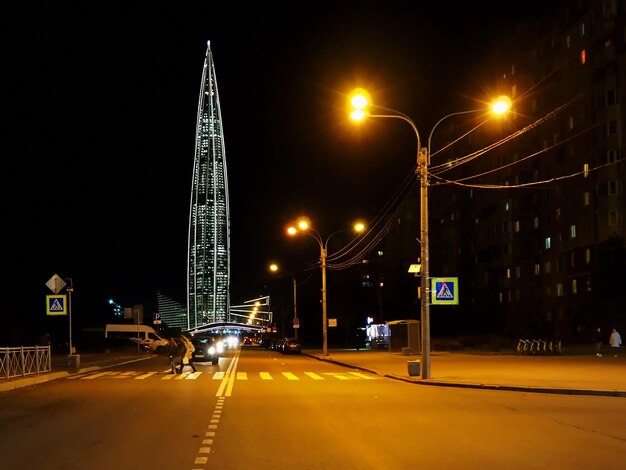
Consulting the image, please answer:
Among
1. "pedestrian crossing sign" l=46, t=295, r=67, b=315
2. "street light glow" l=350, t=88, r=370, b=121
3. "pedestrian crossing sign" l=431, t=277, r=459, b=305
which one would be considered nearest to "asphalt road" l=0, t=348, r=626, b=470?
"pedestrian crossing sign" l=431, t=277, r=459, b=305

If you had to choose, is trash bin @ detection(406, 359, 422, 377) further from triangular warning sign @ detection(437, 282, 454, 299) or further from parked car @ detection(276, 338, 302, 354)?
parked car @ detection(276, 338, 302, 354)

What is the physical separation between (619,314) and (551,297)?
1970 centimetres

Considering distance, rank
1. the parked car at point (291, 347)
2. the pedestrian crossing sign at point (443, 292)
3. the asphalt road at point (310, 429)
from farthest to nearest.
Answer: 1. the parked car at point (291, 347)
2. the pedestrian crossing sign at point (443, 292)
3. the asphalt road at point (310, 429)

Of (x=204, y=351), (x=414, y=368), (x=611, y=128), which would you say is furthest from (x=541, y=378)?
(x=611, y=128)

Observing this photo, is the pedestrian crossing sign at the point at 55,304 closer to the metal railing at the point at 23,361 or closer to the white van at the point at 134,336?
the metal railing at the point at 23,361

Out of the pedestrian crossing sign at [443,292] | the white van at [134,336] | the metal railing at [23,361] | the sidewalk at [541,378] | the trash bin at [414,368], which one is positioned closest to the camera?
the sidewalk at [541,378]

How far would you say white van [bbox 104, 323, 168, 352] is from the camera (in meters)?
69.2

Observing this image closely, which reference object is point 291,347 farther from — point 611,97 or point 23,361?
point 23,361

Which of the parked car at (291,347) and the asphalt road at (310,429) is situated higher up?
the asphalt road at (310,429)

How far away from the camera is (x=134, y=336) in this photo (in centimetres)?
9000

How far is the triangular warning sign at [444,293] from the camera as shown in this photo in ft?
85.3

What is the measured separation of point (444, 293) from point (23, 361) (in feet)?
51.4

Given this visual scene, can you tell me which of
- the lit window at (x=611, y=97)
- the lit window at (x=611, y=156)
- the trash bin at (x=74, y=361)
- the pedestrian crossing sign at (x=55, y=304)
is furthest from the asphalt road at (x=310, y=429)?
the lit window at (x=611, y=97)

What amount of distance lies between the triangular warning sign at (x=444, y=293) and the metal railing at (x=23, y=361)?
15.3 m
